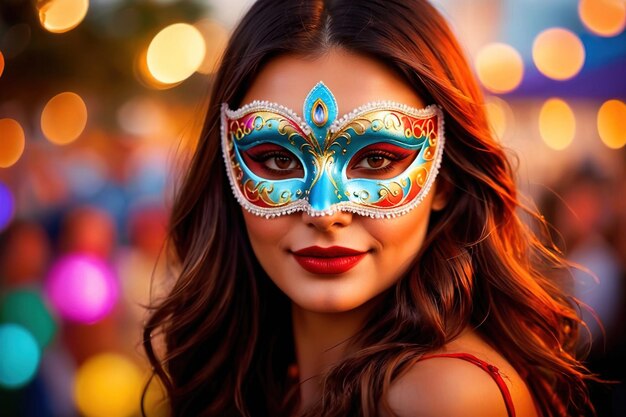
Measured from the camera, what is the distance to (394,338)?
6.70 ft

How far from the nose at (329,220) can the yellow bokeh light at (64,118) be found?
357 centimetres

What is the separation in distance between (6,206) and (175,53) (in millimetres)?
1819

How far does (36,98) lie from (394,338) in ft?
11.4

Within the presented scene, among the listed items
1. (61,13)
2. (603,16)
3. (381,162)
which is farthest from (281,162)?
(603,16)

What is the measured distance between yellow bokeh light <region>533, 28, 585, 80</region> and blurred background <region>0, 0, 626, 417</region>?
0.04 feet

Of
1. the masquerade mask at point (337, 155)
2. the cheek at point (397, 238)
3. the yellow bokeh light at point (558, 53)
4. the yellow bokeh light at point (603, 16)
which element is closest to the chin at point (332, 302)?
the cheek at point (397, 238)

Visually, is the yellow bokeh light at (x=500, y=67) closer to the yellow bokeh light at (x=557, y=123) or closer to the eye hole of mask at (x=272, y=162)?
the yellow bokeh light at (x=557, y=123)

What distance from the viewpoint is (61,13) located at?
3949 millimetres

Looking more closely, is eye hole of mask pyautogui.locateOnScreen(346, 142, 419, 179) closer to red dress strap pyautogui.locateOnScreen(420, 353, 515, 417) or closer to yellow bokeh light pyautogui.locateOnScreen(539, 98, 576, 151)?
red dress strap pyautogui.locateOnScreen(420, 353, 515, 417)

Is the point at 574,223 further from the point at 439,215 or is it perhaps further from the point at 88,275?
the point at 88,275

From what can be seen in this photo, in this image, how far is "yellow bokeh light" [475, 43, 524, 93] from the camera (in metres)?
5.99

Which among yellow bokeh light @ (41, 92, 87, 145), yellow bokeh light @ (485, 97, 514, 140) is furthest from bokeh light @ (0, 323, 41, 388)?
yellow bokeh light @ (485, 97, 514, 140)

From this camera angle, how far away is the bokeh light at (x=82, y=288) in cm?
529

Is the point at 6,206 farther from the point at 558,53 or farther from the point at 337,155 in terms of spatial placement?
the point at 558,53
